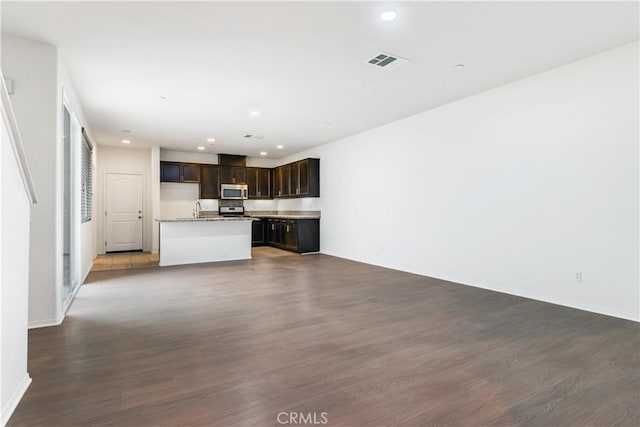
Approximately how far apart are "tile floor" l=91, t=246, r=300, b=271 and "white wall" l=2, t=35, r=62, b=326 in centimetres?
319

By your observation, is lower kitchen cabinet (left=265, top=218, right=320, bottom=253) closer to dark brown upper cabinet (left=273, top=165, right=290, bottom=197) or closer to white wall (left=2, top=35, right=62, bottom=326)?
dark brown upper cabinet (left=273, top=165, right=290, bottom=197)

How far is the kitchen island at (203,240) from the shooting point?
6.50 metres

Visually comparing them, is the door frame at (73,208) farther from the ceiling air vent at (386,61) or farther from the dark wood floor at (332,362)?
the ceiling air vent at (386,61)

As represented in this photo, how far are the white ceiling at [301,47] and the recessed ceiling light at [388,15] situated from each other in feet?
0.16

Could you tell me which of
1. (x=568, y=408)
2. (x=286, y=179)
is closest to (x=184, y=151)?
(x=286, y=179)

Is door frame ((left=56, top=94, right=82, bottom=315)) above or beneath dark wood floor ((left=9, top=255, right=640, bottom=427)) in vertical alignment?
above

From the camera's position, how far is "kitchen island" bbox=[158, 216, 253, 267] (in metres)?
6.50

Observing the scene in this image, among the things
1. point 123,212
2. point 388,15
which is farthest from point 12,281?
point 123,212

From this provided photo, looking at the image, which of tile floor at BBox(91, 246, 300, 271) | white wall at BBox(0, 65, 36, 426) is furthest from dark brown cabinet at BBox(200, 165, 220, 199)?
white wall at BBox(0, 65, 36, 426)

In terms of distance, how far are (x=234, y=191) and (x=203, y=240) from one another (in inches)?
119

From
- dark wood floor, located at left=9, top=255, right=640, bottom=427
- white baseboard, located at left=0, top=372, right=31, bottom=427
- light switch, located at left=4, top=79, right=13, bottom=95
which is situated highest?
light switch, located at left=4, top=79, right=13, bottom=95

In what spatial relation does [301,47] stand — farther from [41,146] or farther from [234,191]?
[234,191]

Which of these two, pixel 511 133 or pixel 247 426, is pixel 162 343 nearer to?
pixel 247 426

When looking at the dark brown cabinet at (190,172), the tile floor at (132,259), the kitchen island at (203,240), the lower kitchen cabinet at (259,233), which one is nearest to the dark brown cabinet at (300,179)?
the lower kitchen cabinet at (259,233)
